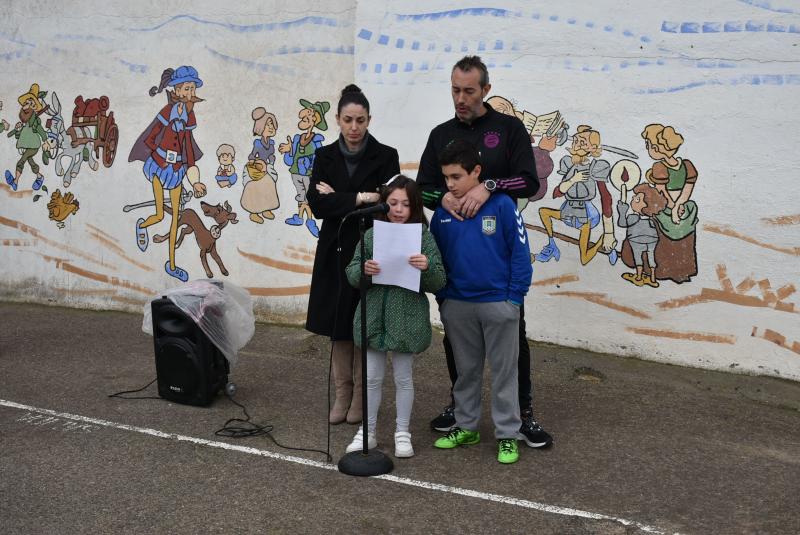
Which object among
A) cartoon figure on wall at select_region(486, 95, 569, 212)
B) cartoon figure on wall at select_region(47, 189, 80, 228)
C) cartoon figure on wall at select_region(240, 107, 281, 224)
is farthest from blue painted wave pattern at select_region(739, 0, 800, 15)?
cartoon figure on wall at select_region(47, 189, 80, 228)

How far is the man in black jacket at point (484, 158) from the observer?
16.0 feet

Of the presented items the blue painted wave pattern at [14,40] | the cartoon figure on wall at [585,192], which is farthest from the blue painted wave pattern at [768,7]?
the blue painted wave pattern at [14,40]

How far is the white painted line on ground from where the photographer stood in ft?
13.8

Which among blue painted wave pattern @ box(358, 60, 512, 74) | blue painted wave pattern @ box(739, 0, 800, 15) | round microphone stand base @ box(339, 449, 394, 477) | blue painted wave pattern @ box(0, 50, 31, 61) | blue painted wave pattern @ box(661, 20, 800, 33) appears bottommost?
round microphone stand base @ box(339, 449, 394, 477)

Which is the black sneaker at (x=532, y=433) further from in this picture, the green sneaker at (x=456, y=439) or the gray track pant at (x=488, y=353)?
the green sneaker at (x=456, y=439)

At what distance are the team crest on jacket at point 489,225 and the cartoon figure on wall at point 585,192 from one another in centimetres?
258

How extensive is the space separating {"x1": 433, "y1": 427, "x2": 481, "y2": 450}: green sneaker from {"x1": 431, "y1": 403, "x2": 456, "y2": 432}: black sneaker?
23cm

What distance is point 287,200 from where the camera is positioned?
28.2 feet

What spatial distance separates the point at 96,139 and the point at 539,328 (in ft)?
18.6

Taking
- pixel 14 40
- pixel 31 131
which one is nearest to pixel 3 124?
pixel 31 131

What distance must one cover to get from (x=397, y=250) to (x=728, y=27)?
11.9 feet

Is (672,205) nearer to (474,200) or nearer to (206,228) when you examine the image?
(474,200)

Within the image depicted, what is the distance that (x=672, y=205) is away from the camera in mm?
6852

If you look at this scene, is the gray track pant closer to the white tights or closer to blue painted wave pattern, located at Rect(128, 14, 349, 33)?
the white tights
